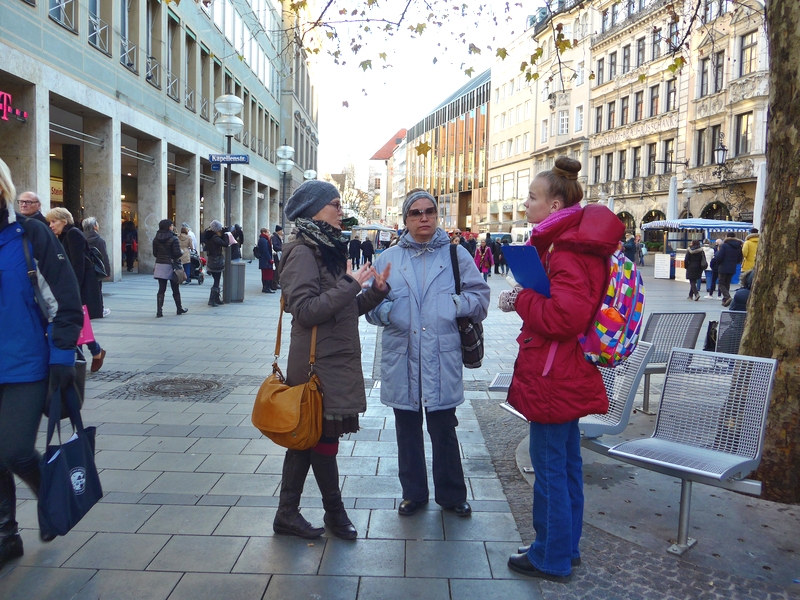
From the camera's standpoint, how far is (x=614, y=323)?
3174 millimetres

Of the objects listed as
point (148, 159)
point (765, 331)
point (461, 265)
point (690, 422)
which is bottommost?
point (690, 422)

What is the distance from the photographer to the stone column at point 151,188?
22469 millimetres

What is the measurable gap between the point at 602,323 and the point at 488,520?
1.47m

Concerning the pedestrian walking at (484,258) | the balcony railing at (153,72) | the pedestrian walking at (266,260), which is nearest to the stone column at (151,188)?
the balcony railing at (153,72)

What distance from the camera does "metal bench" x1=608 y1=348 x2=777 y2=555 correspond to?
12.0 ft

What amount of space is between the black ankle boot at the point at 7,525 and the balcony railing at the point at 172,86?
872 inches

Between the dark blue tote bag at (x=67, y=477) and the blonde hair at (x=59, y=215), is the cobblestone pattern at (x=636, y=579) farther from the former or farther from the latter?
the blonde hair at (x=59, y=215)

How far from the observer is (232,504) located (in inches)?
166

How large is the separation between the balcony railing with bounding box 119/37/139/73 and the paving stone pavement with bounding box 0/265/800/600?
51.5 feet

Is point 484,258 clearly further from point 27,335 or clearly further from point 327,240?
point 27,335

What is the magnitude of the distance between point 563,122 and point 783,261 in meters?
59.0

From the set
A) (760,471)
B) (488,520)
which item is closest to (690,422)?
(760,471)

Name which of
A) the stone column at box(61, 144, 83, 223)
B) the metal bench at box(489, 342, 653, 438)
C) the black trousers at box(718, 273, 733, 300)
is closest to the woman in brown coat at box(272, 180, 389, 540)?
the metal bench at box(489, 342, 653, 438)

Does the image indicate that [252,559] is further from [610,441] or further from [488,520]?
[610,441]
